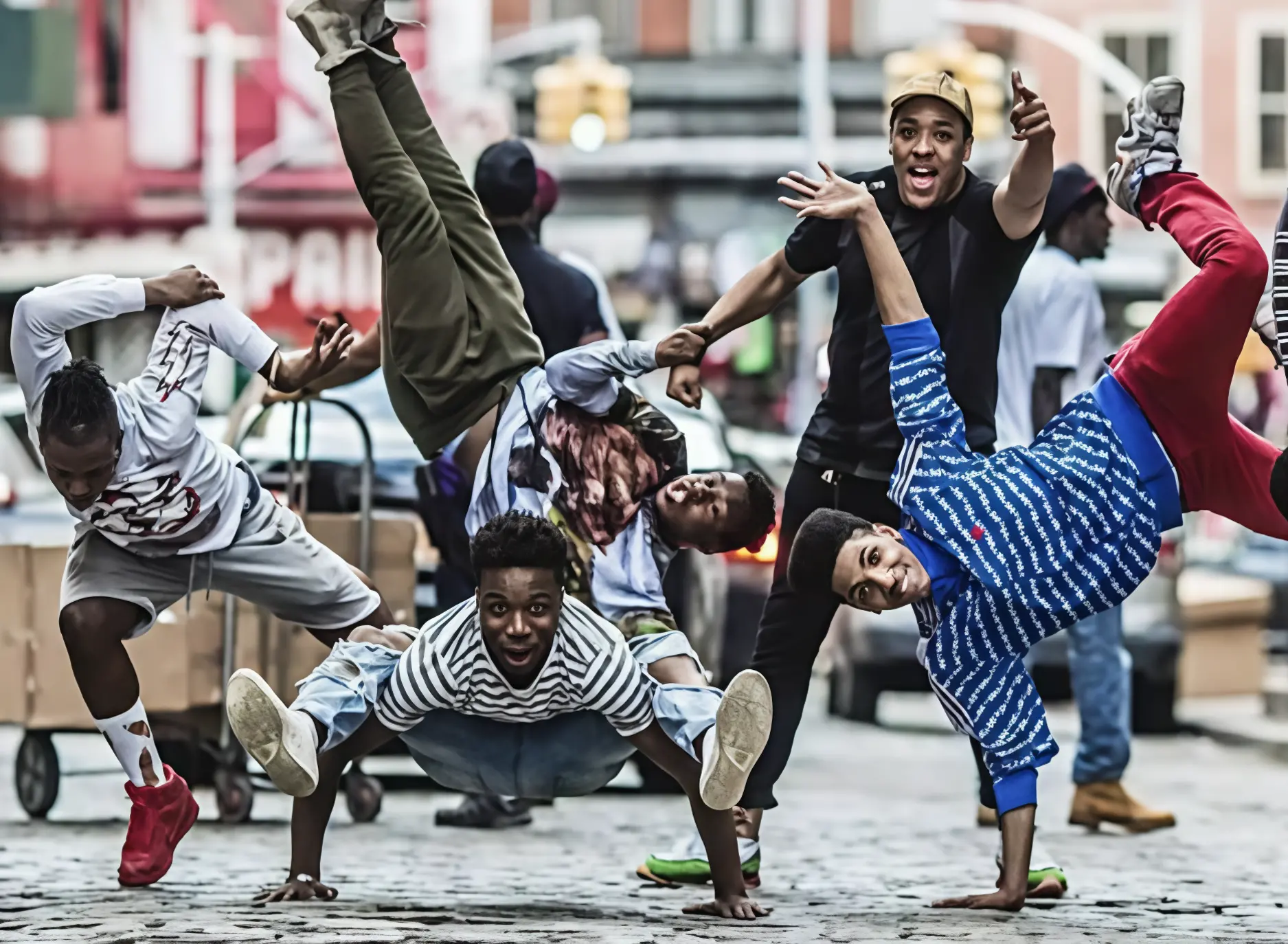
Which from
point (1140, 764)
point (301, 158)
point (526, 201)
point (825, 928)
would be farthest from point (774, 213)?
point (825, 928)

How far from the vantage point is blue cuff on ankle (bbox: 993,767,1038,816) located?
650 cm

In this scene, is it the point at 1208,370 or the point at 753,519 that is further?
the point at 753,519

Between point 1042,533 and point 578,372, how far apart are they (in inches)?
49.8

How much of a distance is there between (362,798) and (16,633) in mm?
1327

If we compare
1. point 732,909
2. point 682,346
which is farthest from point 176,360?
point 732,909

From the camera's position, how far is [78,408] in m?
6.79

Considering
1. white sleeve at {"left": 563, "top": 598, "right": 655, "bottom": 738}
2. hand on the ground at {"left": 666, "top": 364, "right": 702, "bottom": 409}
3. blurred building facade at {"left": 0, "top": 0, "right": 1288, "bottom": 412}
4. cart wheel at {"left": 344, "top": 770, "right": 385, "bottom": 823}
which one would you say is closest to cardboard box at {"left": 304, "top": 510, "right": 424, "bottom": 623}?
cart wheel at {"left": 344, "top": 770, "right": 385, "bottom": 823}

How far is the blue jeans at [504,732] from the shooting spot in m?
6.47

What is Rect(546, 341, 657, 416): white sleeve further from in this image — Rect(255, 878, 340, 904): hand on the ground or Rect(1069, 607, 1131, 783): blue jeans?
Rect(1069, 607, 1131, 783): blue jeans

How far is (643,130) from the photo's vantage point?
41.5 meters

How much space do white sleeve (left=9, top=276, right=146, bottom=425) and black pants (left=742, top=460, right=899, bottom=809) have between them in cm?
180

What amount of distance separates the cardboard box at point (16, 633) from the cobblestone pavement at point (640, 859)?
17.5 inches

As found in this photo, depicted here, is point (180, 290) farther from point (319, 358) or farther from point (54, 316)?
point (319, 358)

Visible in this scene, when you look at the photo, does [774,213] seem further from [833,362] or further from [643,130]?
[833,362]
